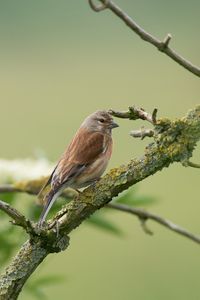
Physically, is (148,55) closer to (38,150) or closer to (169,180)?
(169,180)

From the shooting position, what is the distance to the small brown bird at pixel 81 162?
288 centimetres

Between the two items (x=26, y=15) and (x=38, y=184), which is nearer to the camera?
(x=38, y=184)

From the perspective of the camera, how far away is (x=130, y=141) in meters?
9.41

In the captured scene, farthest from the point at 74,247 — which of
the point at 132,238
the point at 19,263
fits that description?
the point at 19,263

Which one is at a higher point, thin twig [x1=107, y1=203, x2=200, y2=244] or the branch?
the branch

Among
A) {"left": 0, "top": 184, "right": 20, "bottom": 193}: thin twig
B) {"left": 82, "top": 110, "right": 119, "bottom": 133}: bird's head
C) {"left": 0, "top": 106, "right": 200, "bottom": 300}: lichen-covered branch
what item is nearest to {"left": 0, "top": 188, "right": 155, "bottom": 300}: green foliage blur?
{"left": 0, "top": 184, "right": 20, "bottom": 193}: thin twig

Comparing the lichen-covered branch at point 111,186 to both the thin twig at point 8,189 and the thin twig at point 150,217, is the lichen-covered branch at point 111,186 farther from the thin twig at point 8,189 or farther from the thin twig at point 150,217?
the thin twig at point 8,189

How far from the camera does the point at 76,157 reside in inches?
118

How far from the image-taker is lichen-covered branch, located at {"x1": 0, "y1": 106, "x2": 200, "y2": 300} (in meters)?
2.08

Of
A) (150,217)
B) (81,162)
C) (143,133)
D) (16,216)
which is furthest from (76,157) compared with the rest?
(16,216)

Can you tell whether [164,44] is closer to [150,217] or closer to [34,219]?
[150,217]

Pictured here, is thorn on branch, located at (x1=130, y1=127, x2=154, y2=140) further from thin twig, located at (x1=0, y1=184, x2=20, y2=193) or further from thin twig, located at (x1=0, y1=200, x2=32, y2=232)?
thin twig, located at (x1=0, y1=184, x2=20, y2=193)

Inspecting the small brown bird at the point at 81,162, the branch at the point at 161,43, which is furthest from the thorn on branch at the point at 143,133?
the small brown bird at the point at 81,162

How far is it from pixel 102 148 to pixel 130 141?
20.6 feet
